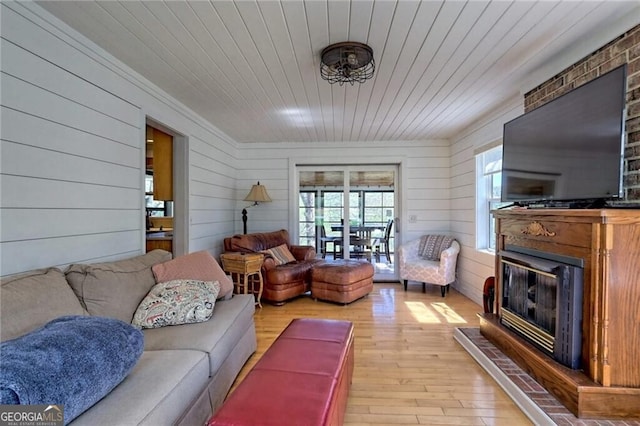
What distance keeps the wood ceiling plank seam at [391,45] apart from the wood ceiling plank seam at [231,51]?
1059 millimetres

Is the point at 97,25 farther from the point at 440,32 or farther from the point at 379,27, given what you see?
the point at 440,32

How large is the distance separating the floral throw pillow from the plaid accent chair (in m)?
3.21

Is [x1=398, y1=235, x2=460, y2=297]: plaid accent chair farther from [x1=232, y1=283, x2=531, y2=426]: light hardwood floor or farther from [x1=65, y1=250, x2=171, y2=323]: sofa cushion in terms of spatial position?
[x1=65, y1=250, x2=171, y2=323]: sofa cushion

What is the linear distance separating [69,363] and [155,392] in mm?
341

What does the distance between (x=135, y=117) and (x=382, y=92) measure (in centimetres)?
229

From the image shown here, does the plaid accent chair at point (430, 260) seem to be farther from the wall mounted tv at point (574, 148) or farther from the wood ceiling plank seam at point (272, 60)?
the wood ceiling plank seam at point (272, 60)

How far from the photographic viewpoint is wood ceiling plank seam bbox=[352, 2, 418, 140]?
71.0 inches

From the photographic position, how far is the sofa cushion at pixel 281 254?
4.20 meters

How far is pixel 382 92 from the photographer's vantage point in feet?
10.1

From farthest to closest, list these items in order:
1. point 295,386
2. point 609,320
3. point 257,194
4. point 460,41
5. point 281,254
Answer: point 257,194, point 281,254, point 460,41, point 609,320, point 295,386

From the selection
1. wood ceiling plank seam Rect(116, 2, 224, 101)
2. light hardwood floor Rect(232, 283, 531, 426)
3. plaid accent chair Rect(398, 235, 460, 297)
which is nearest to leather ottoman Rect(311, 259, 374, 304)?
light hardwood floor Rect(232, 283, 531, 426)

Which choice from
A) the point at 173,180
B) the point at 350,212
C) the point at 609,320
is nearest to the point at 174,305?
the point at 173,180

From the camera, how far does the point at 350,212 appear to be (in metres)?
5.40

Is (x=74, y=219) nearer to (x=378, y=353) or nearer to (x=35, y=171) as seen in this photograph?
(x=35, y=171)
